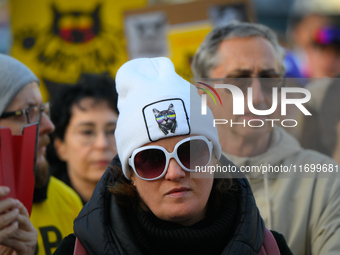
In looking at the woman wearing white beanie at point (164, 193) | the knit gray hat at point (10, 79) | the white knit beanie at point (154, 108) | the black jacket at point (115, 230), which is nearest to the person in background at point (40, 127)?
the knit gray hat at point (10, 79)

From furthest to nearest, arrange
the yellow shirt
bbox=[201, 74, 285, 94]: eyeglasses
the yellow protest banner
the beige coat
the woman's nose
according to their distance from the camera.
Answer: the yellow protest banner, the yellow shirt, bbox=[201, 74, 285, 94]: eyeglasses, the beige coat, the woman's nose

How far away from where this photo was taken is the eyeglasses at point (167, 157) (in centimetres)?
181

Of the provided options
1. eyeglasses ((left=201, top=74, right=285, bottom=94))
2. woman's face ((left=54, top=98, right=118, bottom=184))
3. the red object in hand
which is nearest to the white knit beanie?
the red object in hand

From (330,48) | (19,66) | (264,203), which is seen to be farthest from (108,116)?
(330,48)

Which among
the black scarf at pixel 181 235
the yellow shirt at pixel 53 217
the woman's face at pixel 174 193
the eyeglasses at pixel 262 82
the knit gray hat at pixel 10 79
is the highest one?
the knit gray hat at pixel 10 79

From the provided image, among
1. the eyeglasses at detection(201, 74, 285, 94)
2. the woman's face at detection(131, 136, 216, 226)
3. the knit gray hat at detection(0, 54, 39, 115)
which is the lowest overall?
the woman's face at detection(131, 136, 216, 226)

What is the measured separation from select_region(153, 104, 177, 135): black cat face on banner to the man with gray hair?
1.21 feet

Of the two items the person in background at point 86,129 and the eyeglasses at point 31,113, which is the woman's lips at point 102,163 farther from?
the eyeglasses at point 31,113

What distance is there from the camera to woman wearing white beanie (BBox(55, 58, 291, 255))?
5.95 feet

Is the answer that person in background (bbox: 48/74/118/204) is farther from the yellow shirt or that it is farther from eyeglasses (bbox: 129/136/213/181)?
eyeglasses (bbox: 129/136/213/181)

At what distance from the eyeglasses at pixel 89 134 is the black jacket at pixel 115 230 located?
5.48 feet

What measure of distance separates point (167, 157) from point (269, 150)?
84cm

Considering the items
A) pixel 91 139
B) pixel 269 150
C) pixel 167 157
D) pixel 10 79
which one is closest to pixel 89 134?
pixel 91 139

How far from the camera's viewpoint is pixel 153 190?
1.85 meters
